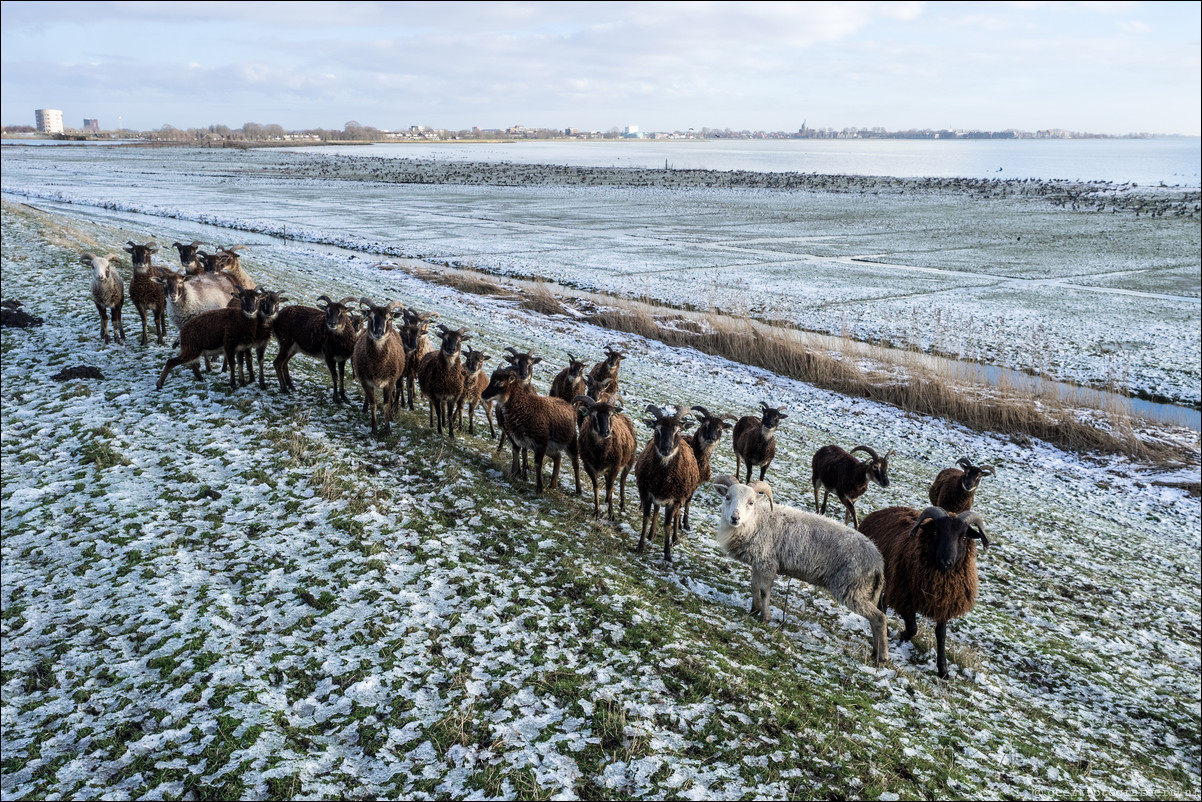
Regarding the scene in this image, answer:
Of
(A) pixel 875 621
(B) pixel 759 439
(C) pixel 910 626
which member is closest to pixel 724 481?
(A) pixel 875 621

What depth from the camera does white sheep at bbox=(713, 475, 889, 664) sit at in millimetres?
8836

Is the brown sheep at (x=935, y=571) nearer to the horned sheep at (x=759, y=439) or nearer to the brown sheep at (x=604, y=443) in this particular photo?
the brown sheep at (x=604, y=443)

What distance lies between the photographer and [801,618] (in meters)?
9.39

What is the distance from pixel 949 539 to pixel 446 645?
5.83 metres

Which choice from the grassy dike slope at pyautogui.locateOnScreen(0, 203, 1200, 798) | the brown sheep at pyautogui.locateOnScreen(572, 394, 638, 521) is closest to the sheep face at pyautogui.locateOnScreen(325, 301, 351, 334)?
the grassy dike slope at pyautogui.locateOnScreen(0, 203, 1200, 798)

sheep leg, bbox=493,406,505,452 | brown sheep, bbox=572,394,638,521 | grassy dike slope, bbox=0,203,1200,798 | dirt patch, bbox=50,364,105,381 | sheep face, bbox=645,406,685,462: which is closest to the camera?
grassy dike slope, bbox=0,203,1200,798

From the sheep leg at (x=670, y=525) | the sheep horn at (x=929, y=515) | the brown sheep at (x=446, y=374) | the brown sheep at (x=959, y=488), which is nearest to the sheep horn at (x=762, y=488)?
the sheep leg at (x=670, y=525)

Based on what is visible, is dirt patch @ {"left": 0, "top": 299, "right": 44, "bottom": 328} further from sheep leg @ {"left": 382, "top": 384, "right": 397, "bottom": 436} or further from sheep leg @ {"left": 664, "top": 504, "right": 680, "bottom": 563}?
sheep leg @ {"left": 664, "top": 504, "right": 680, "bottom": 563}

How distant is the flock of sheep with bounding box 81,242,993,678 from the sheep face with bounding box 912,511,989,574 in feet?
0.07

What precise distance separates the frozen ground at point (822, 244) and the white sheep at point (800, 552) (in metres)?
20.5

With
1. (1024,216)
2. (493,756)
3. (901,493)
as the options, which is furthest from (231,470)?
(1024,216)

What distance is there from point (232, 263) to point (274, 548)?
11621 mm

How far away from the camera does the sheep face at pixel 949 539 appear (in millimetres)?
8531

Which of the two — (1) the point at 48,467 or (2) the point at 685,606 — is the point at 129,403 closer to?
(1) the point at 48,467
